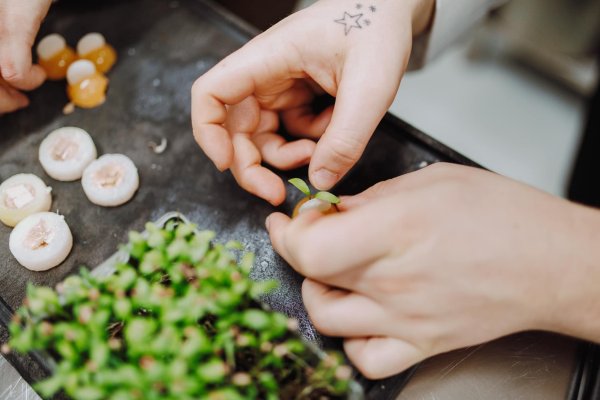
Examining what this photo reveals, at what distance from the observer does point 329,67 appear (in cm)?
128

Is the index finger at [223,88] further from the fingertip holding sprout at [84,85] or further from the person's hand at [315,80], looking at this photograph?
the fingertip holding sprout at [84,85]

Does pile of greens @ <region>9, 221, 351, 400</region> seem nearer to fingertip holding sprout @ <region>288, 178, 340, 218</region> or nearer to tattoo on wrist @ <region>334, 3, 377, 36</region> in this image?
fingertip holding sprout @ <region>288, 178, 340, 218</region>

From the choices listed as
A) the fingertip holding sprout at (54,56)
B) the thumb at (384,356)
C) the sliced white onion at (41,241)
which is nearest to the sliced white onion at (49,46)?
the fingertip holding sprout at (54,56)

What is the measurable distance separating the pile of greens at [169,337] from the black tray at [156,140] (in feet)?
0.91

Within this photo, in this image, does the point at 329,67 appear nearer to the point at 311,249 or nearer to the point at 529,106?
the point at 311,249

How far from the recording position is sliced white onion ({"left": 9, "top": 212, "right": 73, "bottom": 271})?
125cm

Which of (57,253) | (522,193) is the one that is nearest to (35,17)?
(57,253)

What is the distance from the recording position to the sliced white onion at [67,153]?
1404 millimetres

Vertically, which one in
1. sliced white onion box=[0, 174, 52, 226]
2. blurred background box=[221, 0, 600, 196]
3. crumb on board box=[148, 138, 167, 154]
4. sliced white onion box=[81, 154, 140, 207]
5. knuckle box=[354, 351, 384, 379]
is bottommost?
blurred background box=[221, 0, 600, 196]

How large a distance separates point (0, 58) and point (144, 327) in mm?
1020

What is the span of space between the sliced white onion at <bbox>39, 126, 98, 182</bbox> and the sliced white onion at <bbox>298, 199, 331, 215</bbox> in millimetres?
660

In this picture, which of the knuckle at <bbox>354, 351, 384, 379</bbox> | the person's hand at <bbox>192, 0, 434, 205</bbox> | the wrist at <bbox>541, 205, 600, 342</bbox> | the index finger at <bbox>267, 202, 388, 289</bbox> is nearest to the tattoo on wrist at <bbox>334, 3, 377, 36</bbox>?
the person's hand at <bbox>192, 0, 434, 205</bbox>

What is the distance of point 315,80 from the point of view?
1.33 m

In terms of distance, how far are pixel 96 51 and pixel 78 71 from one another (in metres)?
0.12
